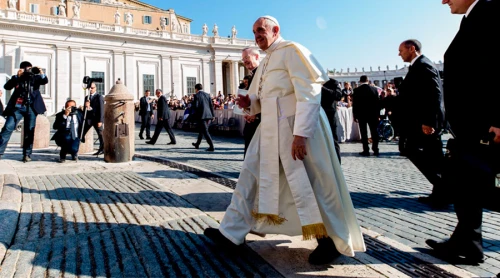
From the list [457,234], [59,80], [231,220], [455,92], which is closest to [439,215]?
[457,234]

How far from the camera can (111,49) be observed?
39.7 m

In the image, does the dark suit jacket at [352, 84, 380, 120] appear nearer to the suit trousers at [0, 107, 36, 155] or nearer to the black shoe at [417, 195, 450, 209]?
the black shoe at [417, 195, 450, 209]

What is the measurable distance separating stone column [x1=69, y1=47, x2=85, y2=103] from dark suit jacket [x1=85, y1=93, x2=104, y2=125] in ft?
107

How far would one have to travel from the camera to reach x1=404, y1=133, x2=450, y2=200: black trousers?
12.8ft

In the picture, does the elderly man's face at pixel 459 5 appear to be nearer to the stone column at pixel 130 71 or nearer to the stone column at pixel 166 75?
the stone column at pixel 130 71

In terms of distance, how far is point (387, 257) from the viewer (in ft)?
8.10

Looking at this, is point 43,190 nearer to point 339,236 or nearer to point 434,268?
point 339,236

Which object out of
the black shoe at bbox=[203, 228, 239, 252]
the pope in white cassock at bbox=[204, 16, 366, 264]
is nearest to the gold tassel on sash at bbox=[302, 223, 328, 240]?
the pope in white cassock at bbox=[204, 16, 366, 264]

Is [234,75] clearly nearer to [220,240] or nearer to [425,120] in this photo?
[425,120]

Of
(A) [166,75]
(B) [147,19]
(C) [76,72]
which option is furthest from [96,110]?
(B) [147,19]

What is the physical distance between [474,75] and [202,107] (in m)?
8.77

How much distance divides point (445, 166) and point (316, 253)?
1175mm

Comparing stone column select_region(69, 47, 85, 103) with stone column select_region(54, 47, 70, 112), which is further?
stone column select_region(69, 47, 85, 103)

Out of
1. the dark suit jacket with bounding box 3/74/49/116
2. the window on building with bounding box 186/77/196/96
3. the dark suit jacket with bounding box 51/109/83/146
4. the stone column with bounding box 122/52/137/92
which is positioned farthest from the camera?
the window on building with bounding box 186/77/196/96
